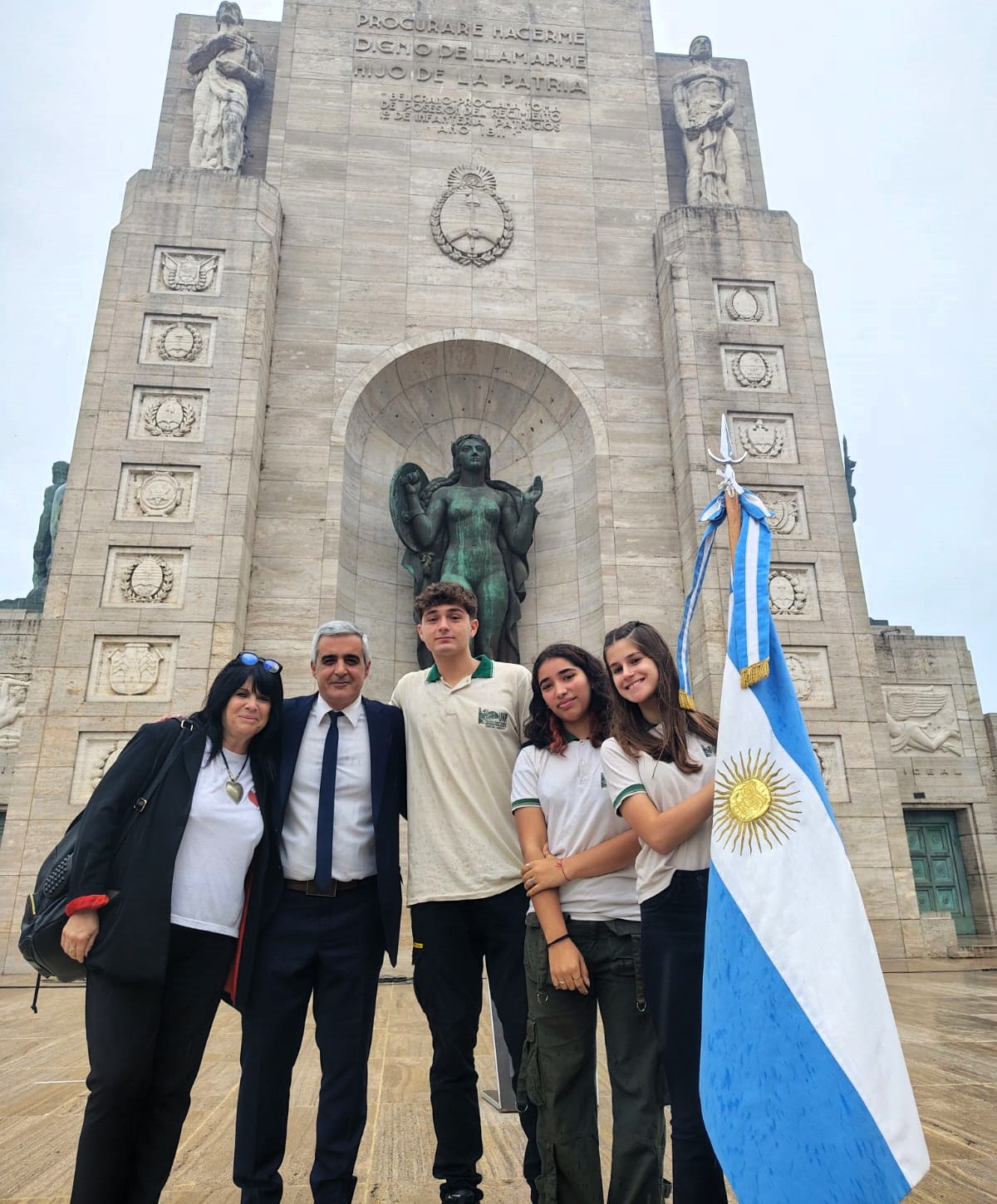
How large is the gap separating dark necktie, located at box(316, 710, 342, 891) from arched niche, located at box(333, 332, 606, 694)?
7.52 m

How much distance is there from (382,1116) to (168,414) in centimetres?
865

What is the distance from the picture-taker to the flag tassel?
2475 mm

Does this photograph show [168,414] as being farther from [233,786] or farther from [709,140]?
[709,140]

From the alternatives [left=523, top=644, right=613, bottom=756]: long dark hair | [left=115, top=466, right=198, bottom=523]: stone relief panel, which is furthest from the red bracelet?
[left=115, top=466, right=198, bottom=523]: stone relief panel

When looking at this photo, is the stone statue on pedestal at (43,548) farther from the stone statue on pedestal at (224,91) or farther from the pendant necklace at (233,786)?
the pendant necklace at (233,786)

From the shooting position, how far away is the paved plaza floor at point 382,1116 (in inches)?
102

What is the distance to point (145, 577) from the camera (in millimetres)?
9289

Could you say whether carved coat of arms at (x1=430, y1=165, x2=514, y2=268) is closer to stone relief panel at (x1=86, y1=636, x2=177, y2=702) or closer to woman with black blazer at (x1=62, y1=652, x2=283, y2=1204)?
stone relief panel at (x1=86, y1=636, x2=177, y2=702)

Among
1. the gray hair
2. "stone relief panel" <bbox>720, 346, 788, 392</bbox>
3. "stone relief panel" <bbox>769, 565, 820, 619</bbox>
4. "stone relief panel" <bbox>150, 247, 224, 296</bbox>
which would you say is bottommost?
the gray hair

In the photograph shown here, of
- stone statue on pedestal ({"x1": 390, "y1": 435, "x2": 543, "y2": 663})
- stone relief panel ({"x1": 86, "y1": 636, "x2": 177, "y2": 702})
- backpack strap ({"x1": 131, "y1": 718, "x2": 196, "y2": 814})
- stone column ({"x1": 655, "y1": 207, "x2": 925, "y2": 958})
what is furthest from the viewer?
stone statue on pedestal ({"x1": 390, "y1": 435, "x2": 543, "y2": 663})

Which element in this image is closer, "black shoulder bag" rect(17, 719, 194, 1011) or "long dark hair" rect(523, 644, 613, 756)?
"black shoulder bag" rect(17, 719, 194, 1011)

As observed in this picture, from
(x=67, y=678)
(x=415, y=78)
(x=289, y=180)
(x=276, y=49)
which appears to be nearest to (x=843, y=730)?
(x=67, y=678)

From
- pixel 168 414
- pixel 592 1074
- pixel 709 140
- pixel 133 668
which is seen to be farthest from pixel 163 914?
pixel 709 140

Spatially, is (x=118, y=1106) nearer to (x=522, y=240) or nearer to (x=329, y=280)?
(x=329, y=280)
